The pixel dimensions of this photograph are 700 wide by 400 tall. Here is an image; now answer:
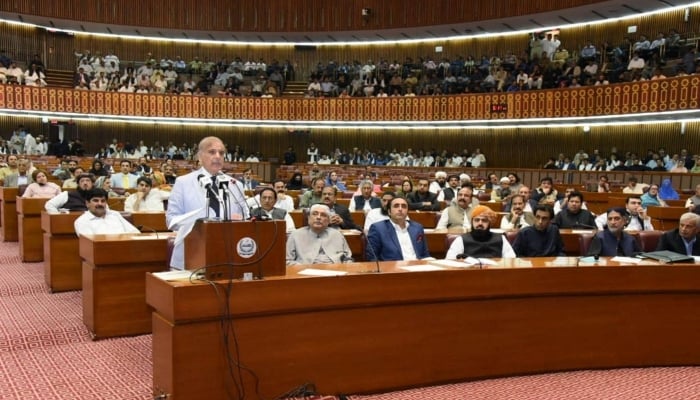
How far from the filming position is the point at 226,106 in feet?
74.1

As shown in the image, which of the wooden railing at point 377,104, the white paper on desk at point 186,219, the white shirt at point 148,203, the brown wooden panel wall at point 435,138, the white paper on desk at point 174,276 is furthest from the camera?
the brown wooden panel wall at point 435,138

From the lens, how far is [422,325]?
3.63m

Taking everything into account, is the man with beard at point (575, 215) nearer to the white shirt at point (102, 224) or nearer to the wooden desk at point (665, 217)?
the wooden desk at point (665, 217)

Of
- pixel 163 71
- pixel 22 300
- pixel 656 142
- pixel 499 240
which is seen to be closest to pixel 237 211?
pixel 499 240

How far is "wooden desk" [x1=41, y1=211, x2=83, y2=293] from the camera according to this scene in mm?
5871

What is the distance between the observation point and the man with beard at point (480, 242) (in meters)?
4.72

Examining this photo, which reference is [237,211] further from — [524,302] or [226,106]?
[226,106]

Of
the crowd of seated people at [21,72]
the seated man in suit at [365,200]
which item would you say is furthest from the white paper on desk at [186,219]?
the crowd of seated people at [21,72]

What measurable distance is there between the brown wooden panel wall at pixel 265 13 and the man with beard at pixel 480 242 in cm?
1713

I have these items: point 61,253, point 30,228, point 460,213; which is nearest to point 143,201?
point 30,228

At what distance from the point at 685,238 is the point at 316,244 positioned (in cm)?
301

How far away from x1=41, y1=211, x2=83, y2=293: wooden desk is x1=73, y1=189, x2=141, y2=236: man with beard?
Answer: 321mm

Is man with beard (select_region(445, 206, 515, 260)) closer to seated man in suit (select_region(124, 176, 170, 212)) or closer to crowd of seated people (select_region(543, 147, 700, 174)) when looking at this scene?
seated man in suit (select_region(124, 176, 170, 212))

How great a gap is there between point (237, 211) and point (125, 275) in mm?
1689
